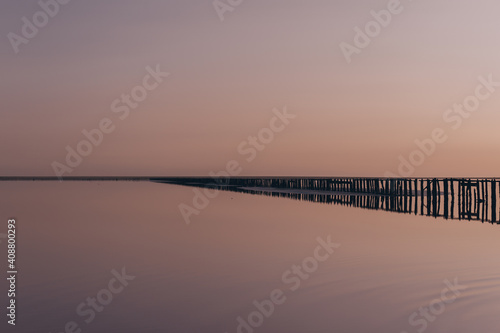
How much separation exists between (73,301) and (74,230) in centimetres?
1354

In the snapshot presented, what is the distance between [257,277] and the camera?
1301 cm

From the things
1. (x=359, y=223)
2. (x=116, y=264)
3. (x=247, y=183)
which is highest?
(x=247, y=183)

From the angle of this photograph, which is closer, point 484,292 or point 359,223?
point 484,292

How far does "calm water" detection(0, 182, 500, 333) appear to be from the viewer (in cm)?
947

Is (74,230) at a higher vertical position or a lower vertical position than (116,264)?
higher

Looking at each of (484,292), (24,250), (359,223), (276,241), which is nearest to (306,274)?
(484,292)

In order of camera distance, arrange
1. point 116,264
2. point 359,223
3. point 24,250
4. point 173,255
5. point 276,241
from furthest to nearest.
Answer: point 359,223 < point 276,241 < point 24,250 < point 173,255 < point 116,264

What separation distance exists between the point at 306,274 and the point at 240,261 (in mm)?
2597

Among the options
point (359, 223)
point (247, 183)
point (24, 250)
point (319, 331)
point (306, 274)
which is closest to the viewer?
point (319, 331)

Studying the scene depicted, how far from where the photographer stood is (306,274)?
13242mm

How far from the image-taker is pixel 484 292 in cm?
1133

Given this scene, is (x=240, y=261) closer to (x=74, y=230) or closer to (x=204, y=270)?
(x=204, y=270)

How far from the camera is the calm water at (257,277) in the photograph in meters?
9.47

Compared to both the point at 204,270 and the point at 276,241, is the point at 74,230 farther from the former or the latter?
the point at 204,270
